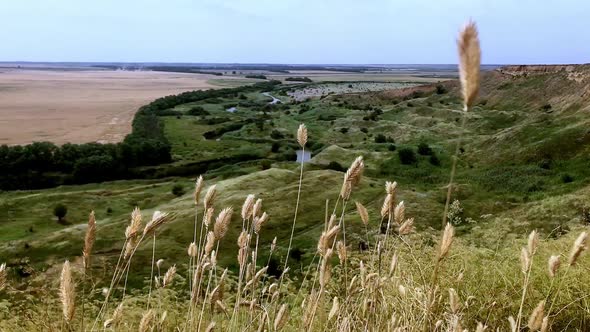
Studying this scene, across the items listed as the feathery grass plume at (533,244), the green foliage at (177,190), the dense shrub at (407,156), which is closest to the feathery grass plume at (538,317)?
the feathery grass plume at (533,244)

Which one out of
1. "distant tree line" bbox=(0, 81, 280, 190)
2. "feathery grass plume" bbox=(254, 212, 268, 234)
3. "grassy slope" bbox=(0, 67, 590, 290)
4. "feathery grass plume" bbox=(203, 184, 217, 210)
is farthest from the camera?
"distant tree line" bbox=(0, 81, 280, 190)

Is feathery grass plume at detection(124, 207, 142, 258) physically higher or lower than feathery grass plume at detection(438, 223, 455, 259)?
lower

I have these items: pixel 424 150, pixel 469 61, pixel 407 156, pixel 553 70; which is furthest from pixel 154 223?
pixel 553 70

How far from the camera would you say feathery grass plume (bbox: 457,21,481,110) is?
1.68 m

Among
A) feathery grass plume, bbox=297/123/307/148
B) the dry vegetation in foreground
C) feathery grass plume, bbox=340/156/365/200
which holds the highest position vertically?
feathery grass plume, bbox=297/123/307/148

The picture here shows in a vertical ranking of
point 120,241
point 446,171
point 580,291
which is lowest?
point 120,241

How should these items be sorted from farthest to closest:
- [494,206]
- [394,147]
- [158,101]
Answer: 1. [158,101]
2. [394,147]
3. [494,206]

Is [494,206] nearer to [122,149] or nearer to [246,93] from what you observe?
[122,149]

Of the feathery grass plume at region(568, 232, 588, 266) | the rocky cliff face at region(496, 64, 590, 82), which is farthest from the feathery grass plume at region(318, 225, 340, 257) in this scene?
the rocky cliff face at region(496, 64, 590, 82)

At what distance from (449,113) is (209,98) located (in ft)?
288

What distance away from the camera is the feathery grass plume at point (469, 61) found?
1.68 meters

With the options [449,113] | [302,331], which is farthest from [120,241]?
[449,113]

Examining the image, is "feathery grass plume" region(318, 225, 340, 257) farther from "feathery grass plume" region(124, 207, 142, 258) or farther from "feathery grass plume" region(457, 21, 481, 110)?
"feathery grass plume" region(457, 21, 481, 110)

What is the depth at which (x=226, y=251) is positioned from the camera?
109ft
